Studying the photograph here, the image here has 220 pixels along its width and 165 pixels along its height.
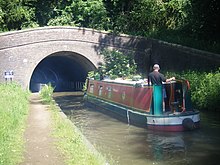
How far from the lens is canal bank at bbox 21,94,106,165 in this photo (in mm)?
5453

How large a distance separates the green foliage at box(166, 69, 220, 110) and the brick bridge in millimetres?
2890

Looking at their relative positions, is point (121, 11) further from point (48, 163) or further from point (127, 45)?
point (48, 163)

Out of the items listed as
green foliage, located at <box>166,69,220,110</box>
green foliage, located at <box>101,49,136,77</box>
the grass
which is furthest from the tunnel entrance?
the grass

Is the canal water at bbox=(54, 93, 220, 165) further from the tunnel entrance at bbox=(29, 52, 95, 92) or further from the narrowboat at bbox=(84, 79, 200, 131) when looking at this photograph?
the tunnel entrance at bbox=(29, 52, 95, 92)

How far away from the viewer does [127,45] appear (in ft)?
63.0

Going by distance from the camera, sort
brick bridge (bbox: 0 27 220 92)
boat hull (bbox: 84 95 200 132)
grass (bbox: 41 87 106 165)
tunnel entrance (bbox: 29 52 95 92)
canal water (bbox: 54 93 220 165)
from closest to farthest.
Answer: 1. grass (bbox: 41 87 106 165)
2. canal water (bbox: 54 93 220 165)
3. boat hull (bbox: 84 95 200 132)
4. brick bridge (bbox: 0 27 220 92)
5. tunnel entrance (bbox: 29 52 95 92)

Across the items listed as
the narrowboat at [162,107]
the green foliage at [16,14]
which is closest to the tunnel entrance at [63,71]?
the green foliage at [16,14]

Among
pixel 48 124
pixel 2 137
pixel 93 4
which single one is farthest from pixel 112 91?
pixel 93 4

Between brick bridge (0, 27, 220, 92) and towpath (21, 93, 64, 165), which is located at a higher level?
brick bridge (0, 27, 220, 92)

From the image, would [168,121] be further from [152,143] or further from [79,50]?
[79,50]

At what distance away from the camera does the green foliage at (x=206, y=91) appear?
11570 millimetres

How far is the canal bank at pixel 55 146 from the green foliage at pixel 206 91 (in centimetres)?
532

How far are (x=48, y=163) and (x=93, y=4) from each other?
701 inches

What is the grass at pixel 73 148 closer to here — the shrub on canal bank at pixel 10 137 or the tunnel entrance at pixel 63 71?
the shrub on canal bank at pixel 10 137
